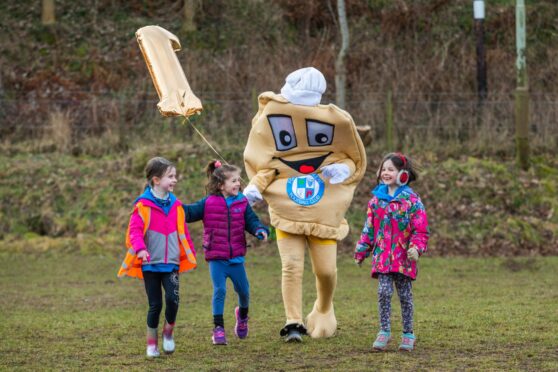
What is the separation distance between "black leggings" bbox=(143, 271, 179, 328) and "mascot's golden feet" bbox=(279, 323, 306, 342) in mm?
1062

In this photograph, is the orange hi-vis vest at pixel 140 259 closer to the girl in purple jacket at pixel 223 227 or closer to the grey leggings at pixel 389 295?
the girl in purple jacket at pixel 223 227

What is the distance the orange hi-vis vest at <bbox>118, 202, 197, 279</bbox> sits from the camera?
7.63 meters

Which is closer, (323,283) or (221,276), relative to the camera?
(221,276)

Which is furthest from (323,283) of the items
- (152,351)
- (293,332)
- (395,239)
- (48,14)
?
(48,14)

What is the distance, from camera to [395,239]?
7.84 m

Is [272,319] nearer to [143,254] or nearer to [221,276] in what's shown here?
[221,276]

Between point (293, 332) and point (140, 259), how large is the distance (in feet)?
4.97

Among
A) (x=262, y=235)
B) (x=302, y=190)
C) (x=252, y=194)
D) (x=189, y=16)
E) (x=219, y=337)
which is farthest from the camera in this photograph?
(x=189, y=16)

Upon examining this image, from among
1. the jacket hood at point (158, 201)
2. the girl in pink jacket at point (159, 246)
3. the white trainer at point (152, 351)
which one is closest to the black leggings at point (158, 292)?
the girl in pink jacket at point (159, 246)

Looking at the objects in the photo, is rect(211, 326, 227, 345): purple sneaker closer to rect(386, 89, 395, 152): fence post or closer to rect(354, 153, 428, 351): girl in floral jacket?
rect(354, 153, 428, 351): girl in floral jacket

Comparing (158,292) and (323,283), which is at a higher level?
(158,292)

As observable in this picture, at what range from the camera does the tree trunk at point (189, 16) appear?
24750 mm

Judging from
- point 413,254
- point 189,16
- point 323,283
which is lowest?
point 323,283

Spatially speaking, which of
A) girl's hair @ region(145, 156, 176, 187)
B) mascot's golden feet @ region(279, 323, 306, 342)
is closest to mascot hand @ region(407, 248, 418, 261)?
mascot's golden feet @ region(279, 323, 306, 342)
